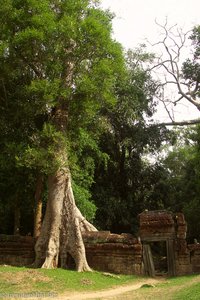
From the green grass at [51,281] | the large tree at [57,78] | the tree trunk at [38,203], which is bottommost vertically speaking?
the green grass at [51,281]

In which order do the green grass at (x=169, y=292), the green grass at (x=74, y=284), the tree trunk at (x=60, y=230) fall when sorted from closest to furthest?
the green grass at (x=169, y=292) → the green grass at (x=74, y=284) → the tree trunk at (x=60, y=230)

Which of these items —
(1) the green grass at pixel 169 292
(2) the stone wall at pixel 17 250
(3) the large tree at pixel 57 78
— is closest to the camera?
(1) the green grass at pixel 169 292

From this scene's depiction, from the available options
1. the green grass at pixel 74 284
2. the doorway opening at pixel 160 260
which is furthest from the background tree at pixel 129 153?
the green grass at pixel 74 284

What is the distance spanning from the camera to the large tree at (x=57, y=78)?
42.1ft

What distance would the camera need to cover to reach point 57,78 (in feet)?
43.8

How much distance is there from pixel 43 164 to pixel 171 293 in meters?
5.67

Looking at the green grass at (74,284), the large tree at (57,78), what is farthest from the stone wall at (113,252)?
the green grass at (74,284)

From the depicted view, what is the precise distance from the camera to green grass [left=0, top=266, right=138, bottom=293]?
10441mm

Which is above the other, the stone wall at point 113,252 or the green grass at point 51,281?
the stone wall at point 113,252

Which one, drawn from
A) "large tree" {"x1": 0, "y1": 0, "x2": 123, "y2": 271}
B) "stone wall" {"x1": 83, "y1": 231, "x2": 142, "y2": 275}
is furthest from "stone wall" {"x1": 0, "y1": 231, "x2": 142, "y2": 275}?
"large tree" {"x1": 0, "y1": 0, "x2": 123, "y2": 271}

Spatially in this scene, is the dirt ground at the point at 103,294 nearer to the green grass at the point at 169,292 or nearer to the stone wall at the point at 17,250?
the green grass at the point at 169,292

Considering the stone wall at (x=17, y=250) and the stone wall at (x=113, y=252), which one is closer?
the stone wall at (x=113, y=252)

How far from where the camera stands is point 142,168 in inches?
904

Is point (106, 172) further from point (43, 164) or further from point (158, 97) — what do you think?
point (43, 164)
